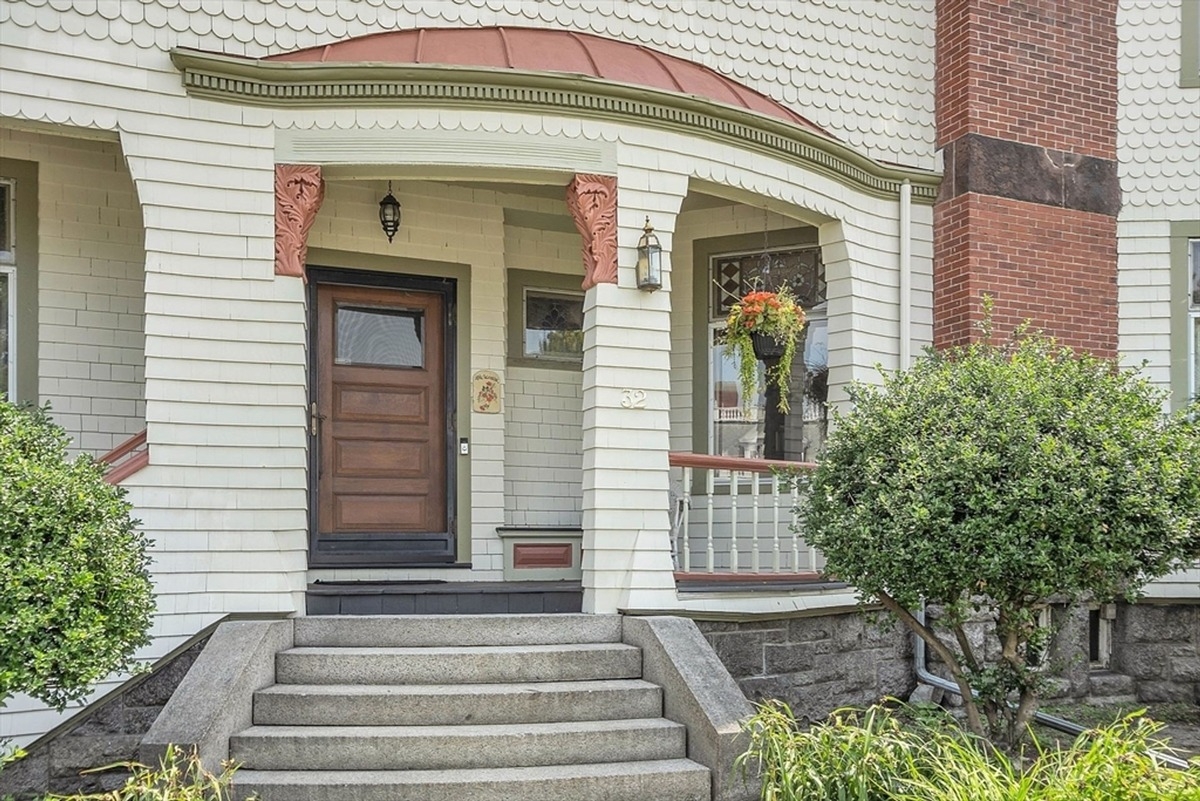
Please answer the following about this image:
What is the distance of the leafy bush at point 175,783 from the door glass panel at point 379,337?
3.61 m

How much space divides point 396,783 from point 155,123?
3.93m

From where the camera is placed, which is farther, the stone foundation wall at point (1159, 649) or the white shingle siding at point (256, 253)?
the stone foundation wall at point (1159, 649)

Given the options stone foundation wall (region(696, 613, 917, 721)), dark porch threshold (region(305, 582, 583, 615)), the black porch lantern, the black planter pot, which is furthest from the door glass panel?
stone foundation wall (region(696, 613, 917, 721))

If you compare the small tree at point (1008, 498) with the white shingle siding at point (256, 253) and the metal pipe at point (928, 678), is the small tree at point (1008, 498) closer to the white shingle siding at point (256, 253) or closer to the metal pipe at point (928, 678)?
the white shingle siding at point (256, 253)

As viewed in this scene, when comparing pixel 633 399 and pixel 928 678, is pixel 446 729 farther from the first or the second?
pixel 928 678

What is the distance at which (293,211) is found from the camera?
6.64 meters

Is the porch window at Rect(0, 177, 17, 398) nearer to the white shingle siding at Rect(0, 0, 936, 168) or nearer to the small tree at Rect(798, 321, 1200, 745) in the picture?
the white shingle siding at Rect(0, 0, 936, 168)

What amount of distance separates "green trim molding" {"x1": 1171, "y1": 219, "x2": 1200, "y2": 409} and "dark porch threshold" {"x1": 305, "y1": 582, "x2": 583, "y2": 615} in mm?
5314

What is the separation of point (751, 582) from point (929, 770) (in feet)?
7.69

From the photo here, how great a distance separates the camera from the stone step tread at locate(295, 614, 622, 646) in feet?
20.7

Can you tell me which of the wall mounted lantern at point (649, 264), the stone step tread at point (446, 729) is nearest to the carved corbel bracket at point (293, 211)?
the wall mounted lantern at point (649, 264)

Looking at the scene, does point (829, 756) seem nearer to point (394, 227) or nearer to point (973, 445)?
point (973, 445)

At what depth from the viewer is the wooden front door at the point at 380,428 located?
791cm

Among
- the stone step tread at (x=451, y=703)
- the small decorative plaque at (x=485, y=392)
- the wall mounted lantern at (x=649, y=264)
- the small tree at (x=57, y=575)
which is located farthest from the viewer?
the small decorative plaque at (x=485, y=392)
